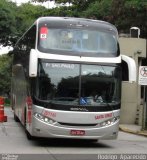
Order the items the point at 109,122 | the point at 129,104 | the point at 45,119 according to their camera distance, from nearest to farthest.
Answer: the point at 45,119 < the point at 109,122 < the point at 129,104

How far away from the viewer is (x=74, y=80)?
49.6ft

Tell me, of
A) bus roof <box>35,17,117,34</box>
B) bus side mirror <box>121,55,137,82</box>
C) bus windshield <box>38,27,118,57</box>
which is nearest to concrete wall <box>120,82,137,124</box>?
bus side mirror <box>121,55,137,82</box>

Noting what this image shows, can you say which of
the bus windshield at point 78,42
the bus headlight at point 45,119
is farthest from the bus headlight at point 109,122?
the bus windshield at point 78,42

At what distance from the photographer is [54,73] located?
1512 cm

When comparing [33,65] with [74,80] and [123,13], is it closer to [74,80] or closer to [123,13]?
[74,80]

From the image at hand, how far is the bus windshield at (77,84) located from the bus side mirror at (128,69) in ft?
1.42

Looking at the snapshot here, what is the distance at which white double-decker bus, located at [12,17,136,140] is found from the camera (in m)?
14.8

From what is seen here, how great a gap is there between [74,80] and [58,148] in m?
2.08

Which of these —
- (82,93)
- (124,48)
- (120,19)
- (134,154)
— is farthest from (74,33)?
(120,19)

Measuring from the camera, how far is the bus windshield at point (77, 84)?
49.2ft

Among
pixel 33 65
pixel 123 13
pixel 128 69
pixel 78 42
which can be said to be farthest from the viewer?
pixel 123 13

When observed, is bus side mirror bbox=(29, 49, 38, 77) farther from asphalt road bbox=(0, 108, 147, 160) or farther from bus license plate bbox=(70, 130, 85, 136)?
asphalt road bbox=(0, 108, 147, 160)

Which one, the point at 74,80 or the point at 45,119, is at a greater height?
the point at 74,80

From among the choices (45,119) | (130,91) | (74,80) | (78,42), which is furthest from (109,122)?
(130,91)
